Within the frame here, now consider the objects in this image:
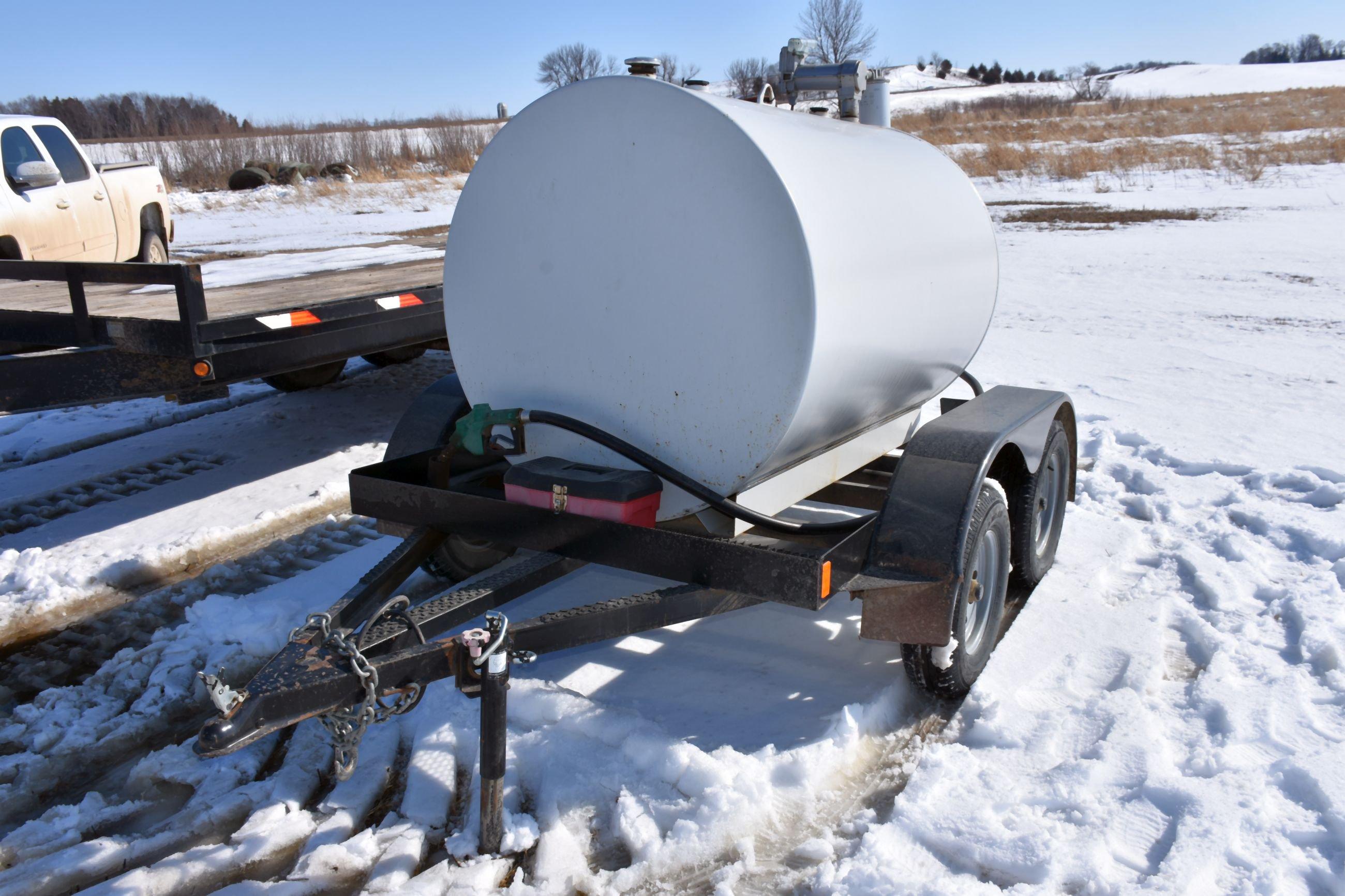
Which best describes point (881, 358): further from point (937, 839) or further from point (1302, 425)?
point (1302, 425)

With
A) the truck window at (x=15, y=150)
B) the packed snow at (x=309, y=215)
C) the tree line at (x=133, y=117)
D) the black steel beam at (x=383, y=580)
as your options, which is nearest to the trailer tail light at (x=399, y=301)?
the black steel beam at (x=383, y=580)

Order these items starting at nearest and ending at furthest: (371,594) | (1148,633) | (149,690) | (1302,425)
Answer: (371,594) < (149,690) < (1148,633) < (1302,425)

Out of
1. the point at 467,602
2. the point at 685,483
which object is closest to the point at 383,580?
the point at 467,602

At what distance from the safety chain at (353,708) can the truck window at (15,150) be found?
748 cm

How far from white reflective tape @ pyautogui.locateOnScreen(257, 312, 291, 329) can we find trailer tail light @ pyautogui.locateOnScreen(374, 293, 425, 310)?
762 millimetres

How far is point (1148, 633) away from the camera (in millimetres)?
3885

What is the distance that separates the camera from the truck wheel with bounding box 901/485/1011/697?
3332mm

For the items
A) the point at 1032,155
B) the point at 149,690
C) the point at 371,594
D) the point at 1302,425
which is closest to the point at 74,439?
the point at 149,690

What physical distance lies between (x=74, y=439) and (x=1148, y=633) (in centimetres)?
669

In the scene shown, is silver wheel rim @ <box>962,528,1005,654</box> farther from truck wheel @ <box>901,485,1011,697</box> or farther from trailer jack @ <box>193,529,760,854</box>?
trailer jack @ <box>193,529,760,854</box>

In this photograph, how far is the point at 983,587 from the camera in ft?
12.1

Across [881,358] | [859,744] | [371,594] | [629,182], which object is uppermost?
[629,182]

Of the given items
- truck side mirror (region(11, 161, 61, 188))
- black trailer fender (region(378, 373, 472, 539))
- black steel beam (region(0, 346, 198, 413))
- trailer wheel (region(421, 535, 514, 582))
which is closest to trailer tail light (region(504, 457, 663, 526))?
black trailer fender (region(378, 373, 472, 539))

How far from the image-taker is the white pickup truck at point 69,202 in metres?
7.96
